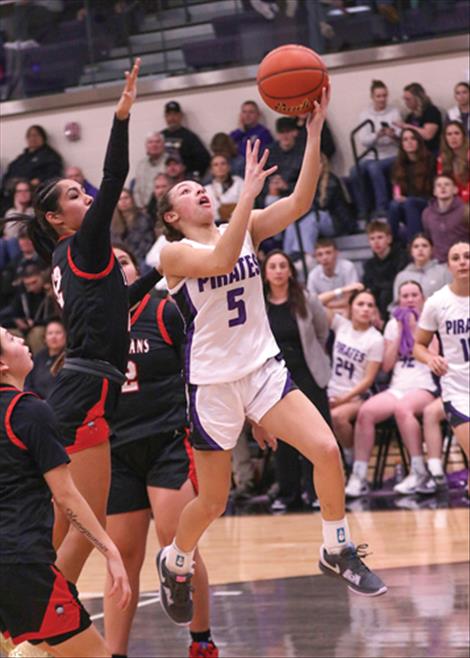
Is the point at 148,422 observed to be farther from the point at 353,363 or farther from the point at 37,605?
the point at 353,363

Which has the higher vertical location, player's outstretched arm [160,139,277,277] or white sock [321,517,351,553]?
player's outstretched arm [160,139,277,277]

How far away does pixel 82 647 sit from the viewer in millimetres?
4457

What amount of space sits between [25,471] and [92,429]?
114 cm

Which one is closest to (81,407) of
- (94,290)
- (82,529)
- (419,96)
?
(94,290)

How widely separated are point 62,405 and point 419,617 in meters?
2.62

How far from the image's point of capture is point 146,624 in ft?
25.1

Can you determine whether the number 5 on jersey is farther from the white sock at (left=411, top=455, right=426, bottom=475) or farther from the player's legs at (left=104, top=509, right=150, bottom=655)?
the white sock at (left=411, top=455, right=426, bottom=475)

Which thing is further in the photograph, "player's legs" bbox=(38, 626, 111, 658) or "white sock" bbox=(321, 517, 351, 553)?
"white sock" bbox=(321, 517, 351, 553)

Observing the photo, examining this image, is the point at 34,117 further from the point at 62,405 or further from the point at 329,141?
the point at 62,405

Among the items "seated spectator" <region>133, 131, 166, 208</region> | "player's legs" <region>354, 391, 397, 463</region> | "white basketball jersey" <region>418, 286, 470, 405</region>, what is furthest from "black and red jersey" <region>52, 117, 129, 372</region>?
"seated spectator" <region>133, 131, 166, 208</region>

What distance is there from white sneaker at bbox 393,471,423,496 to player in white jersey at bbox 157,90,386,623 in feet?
18.8

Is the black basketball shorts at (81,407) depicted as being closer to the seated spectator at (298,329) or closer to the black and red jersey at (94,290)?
the black and red jersey at (94,290)

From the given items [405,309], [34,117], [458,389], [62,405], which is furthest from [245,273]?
[34,117]

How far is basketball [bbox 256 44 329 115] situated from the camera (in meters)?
5.48
